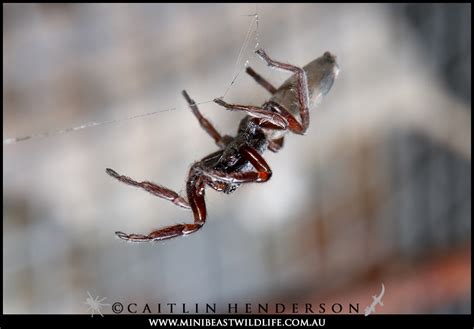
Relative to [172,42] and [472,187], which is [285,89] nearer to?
[172,42]

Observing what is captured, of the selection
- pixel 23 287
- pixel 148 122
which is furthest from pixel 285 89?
pixel 23 287

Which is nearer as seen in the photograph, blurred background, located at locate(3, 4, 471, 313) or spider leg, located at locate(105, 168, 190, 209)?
spider leg, located at locate(105, 168, 190, 209)

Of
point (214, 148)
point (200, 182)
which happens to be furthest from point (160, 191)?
point (214, 148)

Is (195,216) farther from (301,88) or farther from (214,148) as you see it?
(214,148)

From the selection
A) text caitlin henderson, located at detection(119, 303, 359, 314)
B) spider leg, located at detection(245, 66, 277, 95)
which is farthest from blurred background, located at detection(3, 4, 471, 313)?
spider leg, located at detection(245, 66, 277, 95)

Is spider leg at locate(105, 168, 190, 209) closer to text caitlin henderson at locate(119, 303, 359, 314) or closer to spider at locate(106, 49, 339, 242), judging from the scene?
spider at locate(106, 49, 339, 242)

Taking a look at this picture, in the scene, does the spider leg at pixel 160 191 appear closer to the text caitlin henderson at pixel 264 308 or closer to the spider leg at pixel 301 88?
the spider leg at pixel 301 88
